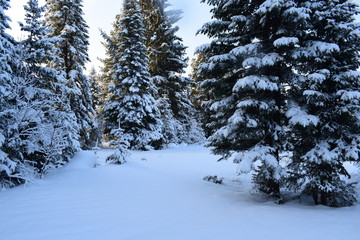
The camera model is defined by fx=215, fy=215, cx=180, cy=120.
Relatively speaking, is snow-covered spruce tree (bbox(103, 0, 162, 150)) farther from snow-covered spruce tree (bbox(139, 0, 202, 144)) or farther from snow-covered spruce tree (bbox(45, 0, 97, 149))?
snow-covered spruce tree (bbox(139, 0, 202, 144))

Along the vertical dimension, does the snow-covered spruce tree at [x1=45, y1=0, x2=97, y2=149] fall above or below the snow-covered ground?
above

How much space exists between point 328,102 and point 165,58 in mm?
18123

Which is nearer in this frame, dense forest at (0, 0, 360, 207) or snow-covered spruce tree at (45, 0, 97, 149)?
dense forest at (0, 0, 360, 207)

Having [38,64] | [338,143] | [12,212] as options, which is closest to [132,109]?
[38,64]

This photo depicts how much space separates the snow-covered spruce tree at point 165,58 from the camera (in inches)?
837

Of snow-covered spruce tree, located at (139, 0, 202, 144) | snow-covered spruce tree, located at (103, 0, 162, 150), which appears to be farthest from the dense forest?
snow-covered spruce tree, located at (139, 0, 202, 144)

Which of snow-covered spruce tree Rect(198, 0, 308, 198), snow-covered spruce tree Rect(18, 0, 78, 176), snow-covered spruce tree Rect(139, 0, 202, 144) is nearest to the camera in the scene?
snow-covered spruce tree Rect(198, 0, 308, 198)

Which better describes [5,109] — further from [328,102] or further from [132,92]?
[132,92]

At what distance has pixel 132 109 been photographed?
17109 mm

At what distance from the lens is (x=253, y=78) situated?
5531mm

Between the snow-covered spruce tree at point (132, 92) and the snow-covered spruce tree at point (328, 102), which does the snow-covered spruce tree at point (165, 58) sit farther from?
the snow-covered spruce tree at point (328, 102)

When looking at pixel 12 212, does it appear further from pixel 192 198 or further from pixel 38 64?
pixel 38 64

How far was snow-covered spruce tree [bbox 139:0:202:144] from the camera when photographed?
21.2 m

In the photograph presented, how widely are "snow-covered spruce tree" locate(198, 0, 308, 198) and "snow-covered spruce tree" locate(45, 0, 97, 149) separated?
1134cm
